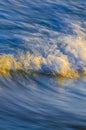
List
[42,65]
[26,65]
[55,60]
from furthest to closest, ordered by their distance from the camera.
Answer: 1. [55,60]
2. [42,65]
3. [26,65]

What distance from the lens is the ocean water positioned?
5.31 meters

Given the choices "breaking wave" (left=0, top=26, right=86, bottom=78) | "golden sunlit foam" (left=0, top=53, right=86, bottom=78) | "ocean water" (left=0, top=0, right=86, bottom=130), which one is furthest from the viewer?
"breaking wave" (left=0, top=26, right=86, bottom=78)

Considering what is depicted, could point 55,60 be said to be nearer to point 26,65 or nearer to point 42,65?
point 42,65

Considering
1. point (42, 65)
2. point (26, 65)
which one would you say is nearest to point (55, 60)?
point (42, 65)

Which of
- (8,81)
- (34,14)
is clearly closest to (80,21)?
(34,14)

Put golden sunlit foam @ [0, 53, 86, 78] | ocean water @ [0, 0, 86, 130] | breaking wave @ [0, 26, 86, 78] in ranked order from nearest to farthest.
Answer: ocean water @ [0, 0, 86, 130] → golden sunlit foam @ [0, 53, 86, 78] → breaking wave @ [0, 26, 86, 78]

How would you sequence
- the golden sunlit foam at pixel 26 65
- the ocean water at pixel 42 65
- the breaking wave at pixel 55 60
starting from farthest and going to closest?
1. the breaking wave at pixel 55 60
2. the golden sunlit foam at pixel 26 65
3. the ocean water at pixel 42 65

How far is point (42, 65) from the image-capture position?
24.9 ft

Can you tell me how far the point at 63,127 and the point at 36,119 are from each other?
0.30 meters

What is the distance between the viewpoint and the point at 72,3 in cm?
1193

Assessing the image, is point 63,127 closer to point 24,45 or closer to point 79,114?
point 79,114

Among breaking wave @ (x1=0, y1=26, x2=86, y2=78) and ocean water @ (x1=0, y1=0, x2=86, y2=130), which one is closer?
ocean water @ (x1=0, y1=0, x2=86, y2=130)

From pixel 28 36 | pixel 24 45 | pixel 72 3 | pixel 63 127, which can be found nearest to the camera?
pixel 63 127

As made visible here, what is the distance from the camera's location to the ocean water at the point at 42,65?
5.31 meters
